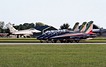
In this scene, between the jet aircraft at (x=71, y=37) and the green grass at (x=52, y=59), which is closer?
the green grass at (x=52, y=59)

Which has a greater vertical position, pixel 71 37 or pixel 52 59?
pixel 71 37

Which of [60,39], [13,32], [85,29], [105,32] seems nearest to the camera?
[60,39]

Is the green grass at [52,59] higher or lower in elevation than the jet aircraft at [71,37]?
lower

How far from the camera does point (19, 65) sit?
19.0 metres

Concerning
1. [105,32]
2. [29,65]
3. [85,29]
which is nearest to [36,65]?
[29,65]

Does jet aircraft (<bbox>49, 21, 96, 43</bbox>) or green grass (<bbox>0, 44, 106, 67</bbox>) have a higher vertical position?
jet aircraft (<bbox>49, 21, 96, 43</bbox>)

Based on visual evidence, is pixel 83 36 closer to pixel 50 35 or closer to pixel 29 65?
pixel 50 35

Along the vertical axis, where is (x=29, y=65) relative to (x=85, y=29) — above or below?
below

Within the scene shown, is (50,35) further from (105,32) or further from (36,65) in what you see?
(105,32)

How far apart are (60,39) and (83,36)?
15.7 ft

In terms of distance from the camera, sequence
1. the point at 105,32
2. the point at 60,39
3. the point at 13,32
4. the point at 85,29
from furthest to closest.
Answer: the point at 105,32 < the point at 13,32 < the point at 85,29 < the point at 60,39

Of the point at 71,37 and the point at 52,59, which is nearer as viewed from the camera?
the point at 52,59

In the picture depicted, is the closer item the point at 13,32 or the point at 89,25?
the point at 89,25

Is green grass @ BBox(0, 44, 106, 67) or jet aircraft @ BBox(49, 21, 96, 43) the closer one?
green grass @ BBox(0, 44, 106, 67)
